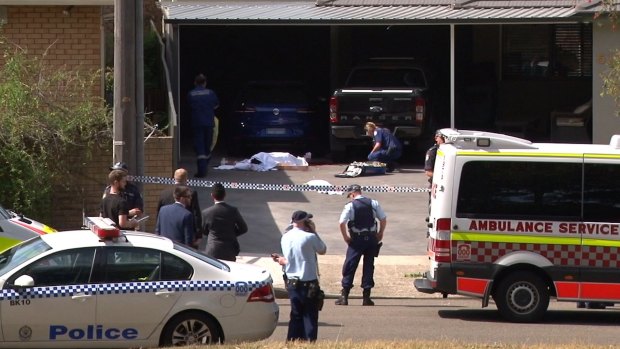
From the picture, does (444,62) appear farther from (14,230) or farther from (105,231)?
(105,231)

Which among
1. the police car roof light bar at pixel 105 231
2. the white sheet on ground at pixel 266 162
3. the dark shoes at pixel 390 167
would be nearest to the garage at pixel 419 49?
the dark shoes at pixel 390 167

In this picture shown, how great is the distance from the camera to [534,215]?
43.2 ft

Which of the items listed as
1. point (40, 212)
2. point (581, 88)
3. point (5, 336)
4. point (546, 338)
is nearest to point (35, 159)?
point (40, 212)

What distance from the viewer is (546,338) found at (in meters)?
11.9

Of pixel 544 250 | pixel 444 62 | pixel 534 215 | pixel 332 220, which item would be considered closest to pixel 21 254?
pixel 534 215

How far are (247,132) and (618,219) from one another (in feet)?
41.3

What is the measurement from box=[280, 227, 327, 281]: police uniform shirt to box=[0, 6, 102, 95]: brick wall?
884cm

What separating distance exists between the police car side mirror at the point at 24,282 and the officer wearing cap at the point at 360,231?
5001mm

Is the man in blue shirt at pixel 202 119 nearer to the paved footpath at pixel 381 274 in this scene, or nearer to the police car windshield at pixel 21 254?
the paved footpath at pixel 381 274

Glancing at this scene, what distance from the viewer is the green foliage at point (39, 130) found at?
16406mm

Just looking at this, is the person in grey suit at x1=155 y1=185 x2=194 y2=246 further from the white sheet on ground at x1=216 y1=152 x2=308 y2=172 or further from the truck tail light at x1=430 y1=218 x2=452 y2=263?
the white sheet on ground at x1=216 y1=152 x2=308 y2=172

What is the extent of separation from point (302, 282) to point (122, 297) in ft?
5.64

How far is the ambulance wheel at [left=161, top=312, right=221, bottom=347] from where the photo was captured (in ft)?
33.8

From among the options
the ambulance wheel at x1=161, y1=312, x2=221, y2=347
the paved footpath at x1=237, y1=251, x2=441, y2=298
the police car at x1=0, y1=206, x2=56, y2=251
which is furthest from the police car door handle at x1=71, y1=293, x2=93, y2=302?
the paved footpath at x1=237, y1=251, x2=441, y2=298
